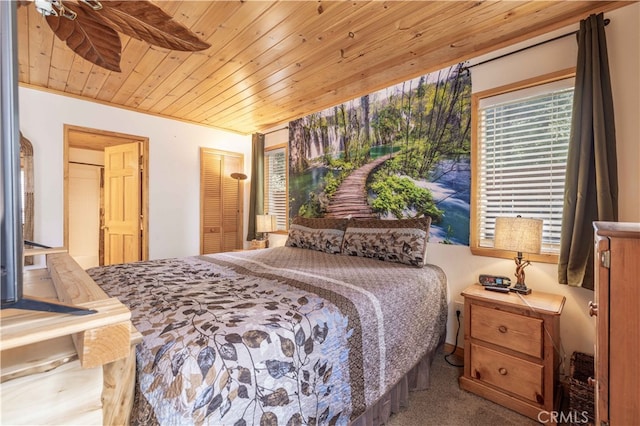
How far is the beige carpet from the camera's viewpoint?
1.67 metres

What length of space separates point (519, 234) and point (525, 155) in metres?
0.67

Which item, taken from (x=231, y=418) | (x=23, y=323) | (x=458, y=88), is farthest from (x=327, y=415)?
(x=458, y=88)

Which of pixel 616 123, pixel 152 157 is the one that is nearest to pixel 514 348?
pixel 616 123

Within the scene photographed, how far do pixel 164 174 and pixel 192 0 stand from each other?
8.27 ft

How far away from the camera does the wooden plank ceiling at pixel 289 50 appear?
5.90 ft

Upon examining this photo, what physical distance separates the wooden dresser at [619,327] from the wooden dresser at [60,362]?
4.43 feet

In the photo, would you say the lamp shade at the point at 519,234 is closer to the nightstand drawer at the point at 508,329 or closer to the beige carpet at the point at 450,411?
the nightstand drawer at the point at 508,329

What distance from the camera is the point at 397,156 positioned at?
2.79 meters

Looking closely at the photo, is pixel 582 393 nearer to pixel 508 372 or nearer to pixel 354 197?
pixel 508 372

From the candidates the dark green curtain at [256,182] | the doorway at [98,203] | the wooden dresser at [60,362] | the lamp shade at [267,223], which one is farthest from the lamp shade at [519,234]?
the doorway at [98,203]

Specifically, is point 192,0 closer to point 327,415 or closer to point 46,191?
point 327,415

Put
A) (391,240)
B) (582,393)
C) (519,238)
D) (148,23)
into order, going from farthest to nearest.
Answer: (391,240) → (519,238) → (582,393) → (148,23)

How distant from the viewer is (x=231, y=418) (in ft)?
2.86

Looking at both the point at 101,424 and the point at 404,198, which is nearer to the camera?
the point at 101,424
